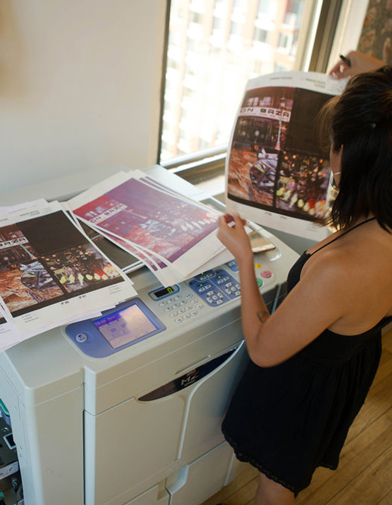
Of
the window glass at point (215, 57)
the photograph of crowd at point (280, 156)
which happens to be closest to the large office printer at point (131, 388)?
the photograph of crowd at point (280, 156)

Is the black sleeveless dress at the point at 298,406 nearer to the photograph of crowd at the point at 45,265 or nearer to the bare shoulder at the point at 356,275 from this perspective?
the bare shoulder at the point at 356,275

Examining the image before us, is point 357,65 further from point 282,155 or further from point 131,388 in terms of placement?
point 131,388

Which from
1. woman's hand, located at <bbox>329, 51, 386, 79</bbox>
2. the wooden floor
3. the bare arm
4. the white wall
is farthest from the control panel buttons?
the wooden floor

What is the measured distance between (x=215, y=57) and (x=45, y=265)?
1068 mm

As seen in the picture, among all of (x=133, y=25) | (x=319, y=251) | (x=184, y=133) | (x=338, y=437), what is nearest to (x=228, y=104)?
(x=184, y=133)

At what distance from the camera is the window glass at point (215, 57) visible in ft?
4.86

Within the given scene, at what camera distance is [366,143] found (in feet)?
2.44

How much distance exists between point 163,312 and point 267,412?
1.16ft

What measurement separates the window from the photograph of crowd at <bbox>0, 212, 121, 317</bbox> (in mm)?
669

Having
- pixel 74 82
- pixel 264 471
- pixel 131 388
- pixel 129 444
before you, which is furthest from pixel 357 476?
pixel 74 82

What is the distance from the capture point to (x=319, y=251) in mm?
868

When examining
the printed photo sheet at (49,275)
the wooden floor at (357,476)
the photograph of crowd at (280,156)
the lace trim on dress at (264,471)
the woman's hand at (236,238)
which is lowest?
the wooden floor at (357,476)

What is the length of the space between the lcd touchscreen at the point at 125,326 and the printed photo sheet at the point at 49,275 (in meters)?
0.04

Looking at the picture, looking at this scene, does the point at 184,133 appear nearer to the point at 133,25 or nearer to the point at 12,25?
the point at 133,25
